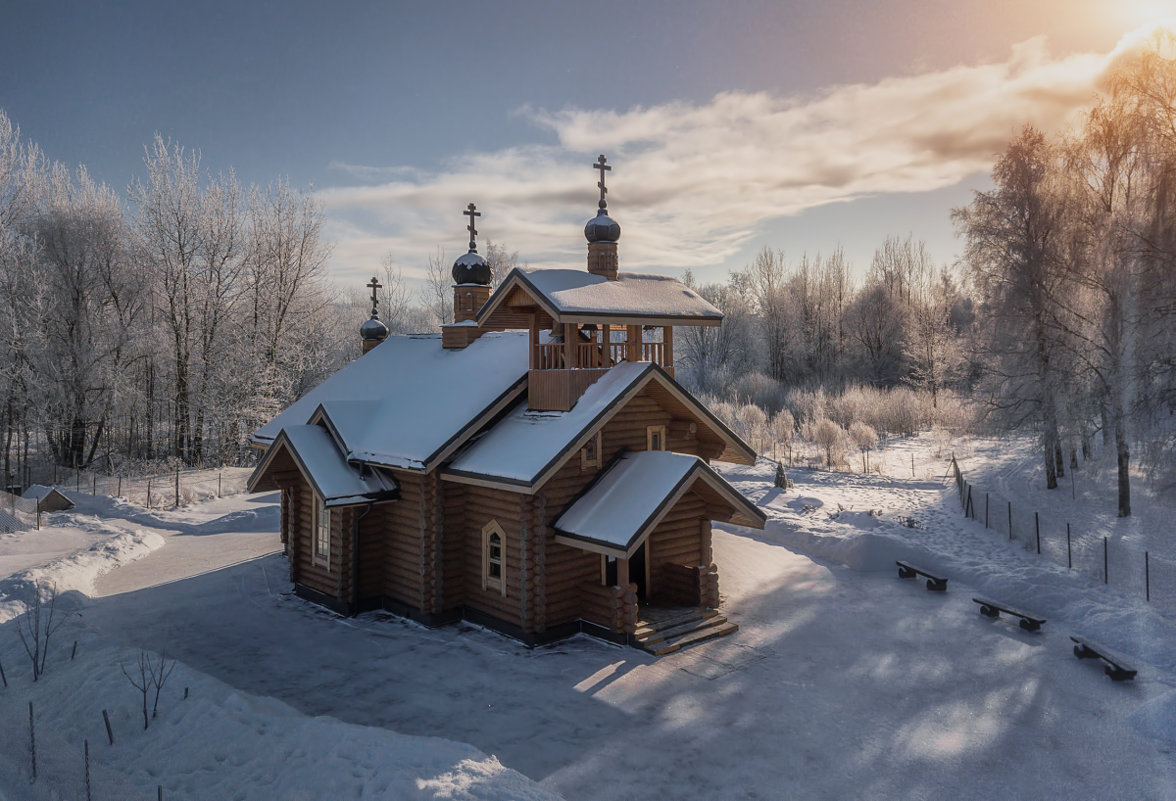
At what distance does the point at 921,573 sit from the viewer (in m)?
16.1

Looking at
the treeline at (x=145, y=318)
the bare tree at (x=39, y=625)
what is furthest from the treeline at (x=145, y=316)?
the bare tree at (x=39, y=625)

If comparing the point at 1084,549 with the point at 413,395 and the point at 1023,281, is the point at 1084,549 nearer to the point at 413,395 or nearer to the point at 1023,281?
the point at 1023,281

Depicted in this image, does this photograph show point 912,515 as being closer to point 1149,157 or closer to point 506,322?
point 1149,157

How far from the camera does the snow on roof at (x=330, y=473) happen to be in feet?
46.1

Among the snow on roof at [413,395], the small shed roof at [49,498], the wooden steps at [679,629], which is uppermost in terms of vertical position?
A: the snow on roof at [413,395]

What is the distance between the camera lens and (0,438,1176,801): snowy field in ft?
27.3

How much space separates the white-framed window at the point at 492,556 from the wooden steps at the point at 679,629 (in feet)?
9.41

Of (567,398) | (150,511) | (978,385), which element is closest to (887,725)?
(567,398)

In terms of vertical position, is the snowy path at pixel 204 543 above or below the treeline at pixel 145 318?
below

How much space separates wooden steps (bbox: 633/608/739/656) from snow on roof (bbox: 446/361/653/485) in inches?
142

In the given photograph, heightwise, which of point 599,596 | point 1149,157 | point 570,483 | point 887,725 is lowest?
point 887,725

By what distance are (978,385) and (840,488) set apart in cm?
617

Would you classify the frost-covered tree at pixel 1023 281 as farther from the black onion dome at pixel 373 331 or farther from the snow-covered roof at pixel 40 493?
the snow-covered roof at pixel 40 493

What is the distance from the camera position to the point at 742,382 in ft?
167
